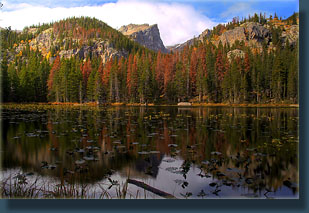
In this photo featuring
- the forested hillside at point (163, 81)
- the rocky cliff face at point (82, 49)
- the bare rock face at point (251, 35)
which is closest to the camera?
the forested hillside at point (163, 81)

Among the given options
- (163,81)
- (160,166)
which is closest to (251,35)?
(163,81)

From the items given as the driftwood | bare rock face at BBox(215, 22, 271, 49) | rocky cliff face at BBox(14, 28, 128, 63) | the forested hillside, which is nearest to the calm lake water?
the driftwood

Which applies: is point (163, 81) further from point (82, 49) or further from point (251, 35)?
point (82, 49)

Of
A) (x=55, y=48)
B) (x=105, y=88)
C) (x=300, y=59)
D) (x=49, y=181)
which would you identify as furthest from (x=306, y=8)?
(x=55, y=48)

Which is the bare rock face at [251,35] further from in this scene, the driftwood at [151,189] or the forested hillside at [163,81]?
the driftwood at [151,189]

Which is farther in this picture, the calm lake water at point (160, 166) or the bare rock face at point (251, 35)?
the bare rock face at point (251, 35)

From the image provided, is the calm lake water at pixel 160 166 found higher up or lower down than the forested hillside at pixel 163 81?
lower down

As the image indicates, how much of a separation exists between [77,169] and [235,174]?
4.25 meters

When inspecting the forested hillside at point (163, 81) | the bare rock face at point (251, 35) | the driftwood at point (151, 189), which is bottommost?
the driftwood at point (151, 189)

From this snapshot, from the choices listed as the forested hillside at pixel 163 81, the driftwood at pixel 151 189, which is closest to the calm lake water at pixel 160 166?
the driftwood at pixel 151 189

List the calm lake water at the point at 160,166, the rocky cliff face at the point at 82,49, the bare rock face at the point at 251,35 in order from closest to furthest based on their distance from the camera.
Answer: the calm lake water at the point at 160,166, the bare rock face at the point at 251,35, the rocky cliff face at the point at 82,49

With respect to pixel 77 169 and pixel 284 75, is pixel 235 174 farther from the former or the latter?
pixel 284 75

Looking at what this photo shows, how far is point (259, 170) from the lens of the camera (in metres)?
6.03

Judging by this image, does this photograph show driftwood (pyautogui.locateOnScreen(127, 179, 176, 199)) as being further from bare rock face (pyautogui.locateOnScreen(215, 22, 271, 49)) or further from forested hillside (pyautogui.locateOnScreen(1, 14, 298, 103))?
bare rock face (pyautogui.locateOnScreen(215, 22, 271, 49))
